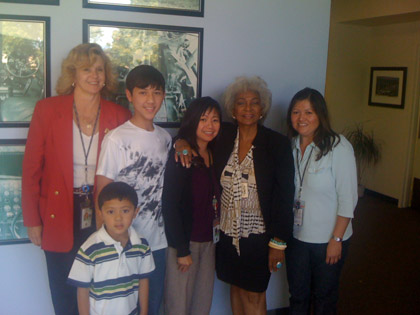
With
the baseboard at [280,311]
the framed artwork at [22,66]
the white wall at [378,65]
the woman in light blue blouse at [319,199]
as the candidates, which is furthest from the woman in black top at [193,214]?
the white wall at [378,65]

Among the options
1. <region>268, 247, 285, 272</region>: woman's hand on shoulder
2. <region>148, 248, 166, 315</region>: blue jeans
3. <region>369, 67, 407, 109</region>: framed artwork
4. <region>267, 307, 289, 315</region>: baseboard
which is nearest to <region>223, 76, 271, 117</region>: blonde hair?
<region>268, 247, 285, 272</region>: woman's hand on shoulder

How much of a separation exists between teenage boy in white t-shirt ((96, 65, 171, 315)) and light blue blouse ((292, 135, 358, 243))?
0.78 meters

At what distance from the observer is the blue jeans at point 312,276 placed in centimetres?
229

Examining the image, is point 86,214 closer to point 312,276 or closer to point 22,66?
point 22,66

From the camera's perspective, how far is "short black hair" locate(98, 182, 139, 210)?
1.82 metres

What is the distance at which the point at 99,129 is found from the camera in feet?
6.75

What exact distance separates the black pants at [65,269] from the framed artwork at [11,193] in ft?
1.20

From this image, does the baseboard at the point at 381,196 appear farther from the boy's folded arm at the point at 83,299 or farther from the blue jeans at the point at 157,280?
the boy's folded arm at the point at 83,299

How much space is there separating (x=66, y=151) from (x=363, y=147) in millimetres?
5217

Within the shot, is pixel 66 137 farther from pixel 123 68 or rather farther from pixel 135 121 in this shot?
pixel 123 68

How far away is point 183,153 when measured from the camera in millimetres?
1999

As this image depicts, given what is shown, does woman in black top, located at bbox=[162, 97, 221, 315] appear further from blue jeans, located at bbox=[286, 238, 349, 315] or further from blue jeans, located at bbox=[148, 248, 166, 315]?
blue jeans, located at bbox=[286, 238, 349, 315]

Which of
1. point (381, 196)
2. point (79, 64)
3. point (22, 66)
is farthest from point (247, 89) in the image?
point (381, 196)

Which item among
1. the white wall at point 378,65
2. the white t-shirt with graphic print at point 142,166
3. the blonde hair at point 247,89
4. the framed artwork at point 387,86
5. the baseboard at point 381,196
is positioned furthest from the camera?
the baseboard at point 381,196
